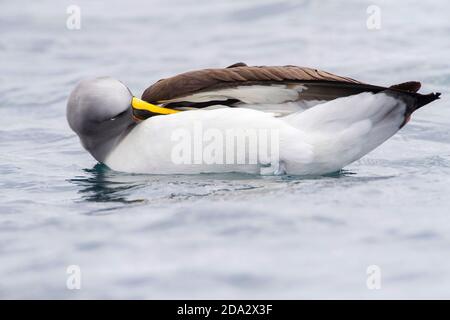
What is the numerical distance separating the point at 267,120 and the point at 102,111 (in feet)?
4.61

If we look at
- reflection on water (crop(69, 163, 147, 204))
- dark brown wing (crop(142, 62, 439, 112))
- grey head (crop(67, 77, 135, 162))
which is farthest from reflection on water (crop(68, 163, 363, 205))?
dark brown wing (crop(142, 62, 439, 112))

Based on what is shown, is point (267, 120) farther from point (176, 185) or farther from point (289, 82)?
point (176, 185)

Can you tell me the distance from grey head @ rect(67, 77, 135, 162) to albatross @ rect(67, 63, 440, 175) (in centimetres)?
24

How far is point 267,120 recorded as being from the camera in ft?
27.0

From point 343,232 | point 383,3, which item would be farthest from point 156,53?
point 343,232

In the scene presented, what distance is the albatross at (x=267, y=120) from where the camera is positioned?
812cm

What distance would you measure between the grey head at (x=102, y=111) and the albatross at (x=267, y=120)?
0.24 meters

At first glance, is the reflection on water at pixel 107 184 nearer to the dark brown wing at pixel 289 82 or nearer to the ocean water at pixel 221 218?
the ocean water at pixel 221 218

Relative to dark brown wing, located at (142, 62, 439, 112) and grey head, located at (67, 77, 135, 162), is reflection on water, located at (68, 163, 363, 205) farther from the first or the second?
dark brown wing, located at (142, 62, 439, 112)

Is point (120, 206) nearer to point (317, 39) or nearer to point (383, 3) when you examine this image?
point (317, 39)

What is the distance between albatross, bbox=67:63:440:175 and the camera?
26.6ft

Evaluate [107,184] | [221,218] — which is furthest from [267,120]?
[107,184]

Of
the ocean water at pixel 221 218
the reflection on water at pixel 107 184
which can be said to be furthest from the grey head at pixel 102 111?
the ocean water at pixel 221 218

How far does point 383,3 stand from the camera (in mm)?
16047
